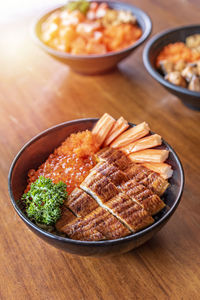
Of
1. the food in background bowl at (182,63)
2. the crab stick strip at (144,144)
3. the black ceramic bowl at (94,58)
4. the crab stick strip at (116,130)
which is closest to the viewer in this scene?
the crab stick strip at (144,144)

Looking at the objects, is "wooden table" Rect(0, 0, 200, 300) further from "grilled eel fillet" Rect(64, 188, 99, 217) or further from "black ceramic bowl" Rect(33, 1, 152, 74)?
"grilled eel fillet" Rect(64, 188, 99, 217)

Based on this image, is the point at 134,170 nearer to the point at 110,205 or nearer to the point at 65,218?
the point at 110,205

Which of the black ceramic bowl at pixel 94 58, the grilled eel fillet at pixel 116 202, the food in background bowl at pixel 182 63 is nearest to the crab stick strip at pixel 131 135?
the grilled eel fillet at pixel 116 202

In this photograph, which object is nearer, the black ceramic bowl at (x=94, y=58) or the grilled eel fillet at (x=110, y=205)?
the grilled eel fillet at (x=110, y=205)

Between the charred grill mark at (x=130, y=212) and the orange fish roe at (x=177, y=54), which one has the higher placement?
the orange fish roe at (x=177, y=54)

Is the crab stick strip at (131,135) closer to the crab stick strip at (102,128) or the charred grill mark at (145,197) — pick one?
the crab stick strip at (102,128)

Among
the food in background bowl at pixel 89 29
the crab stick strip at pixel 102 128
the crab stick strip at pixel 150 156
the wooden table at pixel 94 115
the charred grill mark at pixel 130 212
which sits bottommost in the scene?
the wooden table at pixel 94 115
